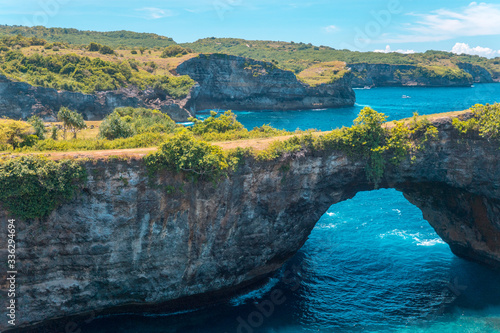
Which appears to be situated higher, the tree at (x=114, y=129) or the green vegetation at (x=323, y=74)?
the green vegetation at (x=323, y=74)

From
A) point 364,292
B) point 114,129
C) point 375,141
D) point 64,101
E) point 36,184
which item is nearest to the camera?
point 36,184

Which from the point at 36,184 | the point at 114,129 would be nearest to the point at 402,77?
the point at 114,129

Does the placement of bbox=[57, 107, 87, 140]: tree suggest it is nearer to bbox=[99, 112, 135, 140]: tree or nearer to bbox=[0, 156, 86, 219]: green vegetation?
bbox=[99, 112, 135, 140]: tree

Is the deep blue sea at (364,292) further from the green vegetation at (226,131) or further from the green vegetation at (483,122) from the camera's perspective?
the green vegetation at (483,122)

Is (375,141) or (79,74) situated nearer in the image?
(375,141)

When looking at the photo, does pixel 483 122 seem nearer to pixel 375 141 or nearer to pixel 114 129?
pixel 375 141

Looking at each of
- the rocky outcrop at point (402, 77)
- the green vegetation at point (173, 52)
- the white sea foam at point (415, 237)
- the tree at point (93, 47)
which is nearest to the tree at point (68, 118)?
the white sea foam at point (415, 237)

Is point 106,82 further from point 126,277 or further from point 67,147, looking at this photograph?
point 126,277
